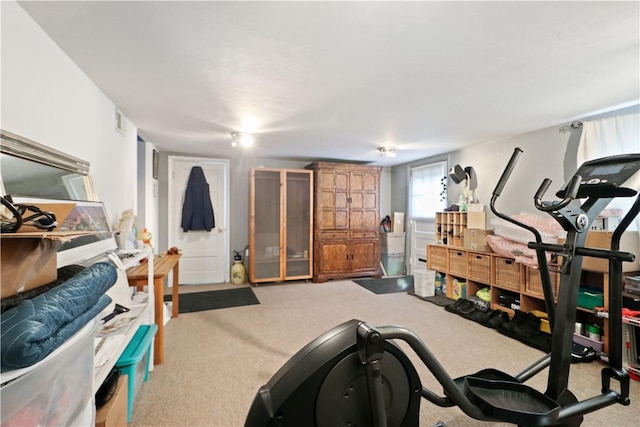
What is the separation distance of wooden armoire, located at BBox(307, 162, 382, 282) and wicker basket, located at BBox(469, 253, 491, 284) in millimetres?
1949

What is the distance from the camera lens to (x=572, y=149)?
310 cm

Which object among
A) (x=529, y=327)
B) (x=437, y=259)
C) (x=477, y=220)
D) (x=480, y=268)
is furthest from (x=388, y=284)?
(x=529, y=327)

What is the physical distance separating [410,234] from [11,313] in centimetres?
555

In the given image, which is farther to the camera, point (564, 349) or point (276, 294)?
point (276, 294)

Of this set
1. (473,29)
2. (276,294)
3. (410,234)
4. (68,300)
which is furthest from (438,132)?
(68,300)

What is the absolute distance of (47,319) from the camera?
29.5 inches

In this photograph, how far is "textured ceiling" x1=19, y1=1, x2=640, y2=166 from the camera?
141 centimetres

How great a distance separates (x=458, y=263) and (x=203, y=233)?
415cm

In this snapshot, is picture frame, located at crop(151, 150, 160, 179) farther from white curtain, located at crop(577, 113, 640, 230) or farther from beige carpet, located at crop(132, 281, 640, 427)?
white curtain, located at crop(577, 113, 640, 230)

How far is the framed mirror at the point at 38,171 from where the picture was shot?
1.28 meters

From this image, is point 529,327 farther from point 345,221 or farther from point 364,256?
point 345,221

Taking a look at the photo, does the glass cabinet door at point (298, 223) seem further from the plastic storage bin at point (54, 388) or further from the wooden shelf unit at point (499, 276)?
the plastic storage bin at point (54, 388)

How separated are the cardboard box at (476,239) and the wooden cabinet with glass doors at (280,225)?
2.51 m

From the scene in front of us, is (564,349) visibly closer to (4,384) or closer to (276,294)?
(4,384)
